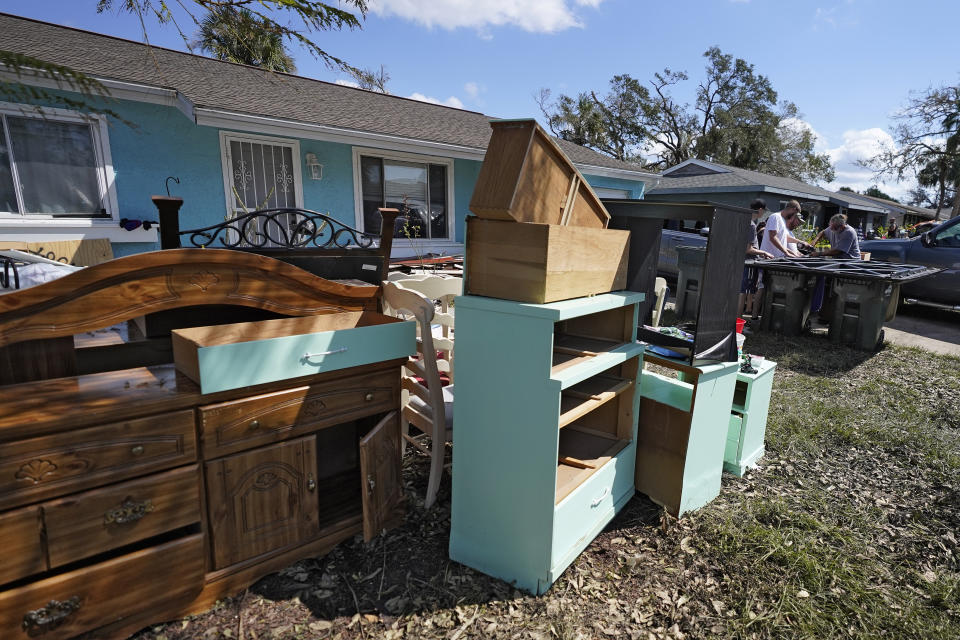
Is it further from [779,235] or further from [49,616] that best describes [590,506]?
[779,235]

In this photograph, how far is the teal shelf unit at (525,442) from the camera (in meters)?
2.07

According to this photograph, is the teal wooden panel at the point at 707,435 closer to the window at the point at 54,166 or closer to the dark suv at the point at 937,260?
the window at the point at 54,166

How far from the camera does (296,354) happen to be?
6.86 ft

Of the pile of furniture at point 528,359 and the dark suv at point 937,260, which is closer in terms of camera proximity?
the pile of furniture at point 528,359

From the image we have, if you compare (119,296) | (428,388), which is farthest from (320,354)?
(428,388)

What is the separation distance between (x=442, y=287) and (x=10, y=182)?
5.75 metres

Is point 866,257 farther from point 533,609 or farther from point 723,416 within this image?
point 533,609

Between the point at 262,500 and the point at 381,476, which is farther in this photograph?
the point at 381,476

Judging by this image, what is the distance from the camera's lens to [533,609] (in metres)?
2.15

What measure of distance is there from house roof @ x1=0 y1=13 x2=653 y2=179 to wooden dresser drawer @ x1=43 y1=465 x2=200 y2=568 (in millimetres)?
4703

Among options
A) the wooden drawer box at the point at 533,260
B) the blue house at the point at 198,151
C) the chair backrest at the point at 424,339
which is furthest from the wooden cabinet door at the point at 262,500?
the blue house at the point at 198,151

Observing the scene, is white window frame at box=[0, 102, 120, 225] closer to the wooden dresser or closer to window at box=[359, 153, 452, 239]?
window at box=[359, 153, 452, 239]

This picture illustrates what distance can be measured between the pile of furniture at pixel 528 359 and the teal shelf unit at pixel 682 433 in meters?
0.37

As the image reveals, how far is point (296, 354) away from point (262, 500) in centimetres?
65
